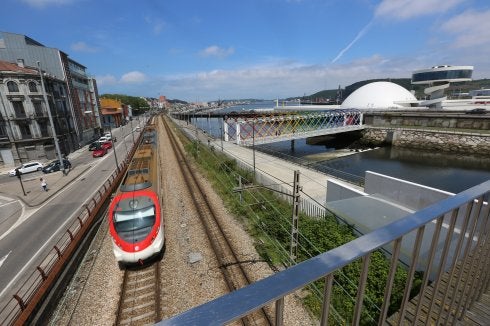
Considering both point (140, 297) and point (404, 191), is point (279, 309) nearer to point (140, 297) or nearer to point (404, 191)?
point (140, 297)

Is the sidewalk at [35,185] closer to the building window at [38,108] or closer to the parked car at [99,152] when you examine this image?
the parked car at [99,152]

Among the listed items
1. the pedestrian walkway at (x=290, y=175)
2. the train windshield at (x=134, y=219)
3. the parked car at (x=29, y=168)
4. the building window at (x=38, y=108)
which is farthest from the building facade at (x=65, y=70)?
the train windshield at (x=134, y=219)

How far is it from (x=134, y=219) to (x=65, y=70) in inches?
2204

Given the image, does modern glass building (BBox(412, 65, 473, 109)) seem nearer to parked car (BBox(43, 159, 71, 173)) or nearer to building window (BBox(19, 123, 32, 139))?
parked car (BBox(43, 159, 71, 173))

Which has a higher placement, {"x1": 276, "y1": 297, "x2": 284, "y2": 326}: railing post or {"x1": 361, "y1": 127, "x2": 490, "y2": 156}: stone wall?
{"x1": 276, "y1": 297, "x2": 284, "y2": 326}: railing post

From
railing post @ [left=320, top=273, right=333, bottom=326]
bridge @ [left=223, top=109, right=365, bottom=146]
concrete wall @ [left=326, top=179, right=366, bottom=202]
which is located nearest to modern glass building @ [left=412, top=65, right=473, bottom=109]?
bridge @ [left=223, top=109, right=365, bottom=146]

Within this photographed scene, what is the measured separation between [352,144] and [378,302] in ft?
192

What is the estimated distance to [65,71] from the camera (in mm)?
53062

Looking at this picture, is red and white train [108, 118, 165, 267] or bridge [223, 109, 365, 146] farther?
bridge [223, 109, 365, 146]

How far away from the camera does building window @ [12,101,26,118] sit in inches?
1531

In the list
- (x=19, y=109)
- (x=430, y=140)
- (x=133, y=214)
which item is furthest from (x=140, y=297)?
(x=430, y=140)

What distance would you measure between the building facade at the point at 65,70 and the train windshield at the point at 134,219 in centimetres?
3434

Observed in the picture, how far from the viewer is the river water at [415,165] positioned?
3412 cm

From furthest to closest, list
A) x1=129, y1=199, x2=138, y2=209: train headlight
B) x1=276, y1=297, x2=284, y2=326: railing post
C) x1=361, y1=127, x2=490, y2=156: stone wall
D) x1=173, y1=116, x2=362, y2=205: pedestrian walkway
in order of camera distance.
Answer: x1=361, y1=127, x2=490, y2=156: stone wall
x1=173, y1=116, x2=362, y2=205: pedestrian walkway
x1=129, y1=199, x2=138, y2=209: train headlight
x1=276, y1=297, x2=284, y2=326: railing post
